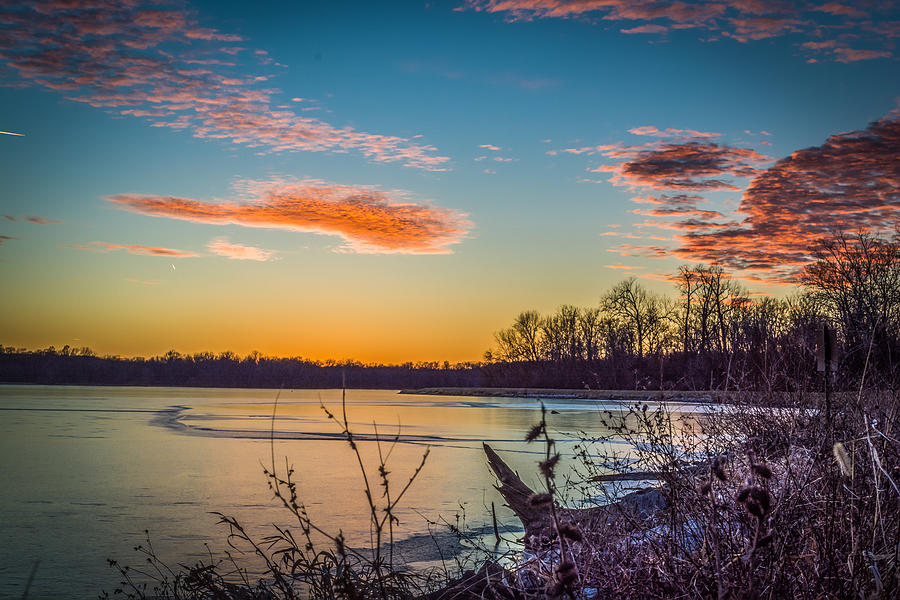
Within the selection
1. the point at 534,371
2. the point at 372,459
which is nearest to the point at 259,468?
the point at 372,459

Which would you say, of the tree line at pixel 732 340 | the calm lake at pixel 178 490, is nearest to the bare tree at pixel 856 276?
the tree line at pixel 732 340

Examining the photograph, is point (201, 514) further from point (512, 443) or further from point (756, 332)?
point (512, 443)

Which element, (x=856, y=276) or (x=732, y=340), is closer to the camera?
(x=732, y=340)

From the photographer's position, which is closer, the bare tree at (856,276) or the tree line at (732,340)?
the tree line at (732,340)

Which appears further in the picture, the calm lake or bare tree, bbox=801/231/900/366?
bare tree, bbox=801/231/900/366

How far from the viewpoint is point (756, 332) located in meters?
10.6

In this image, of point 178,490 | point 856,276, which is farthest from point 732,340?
point 856,276

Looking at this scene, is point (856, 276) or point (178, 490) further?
point (856, 276)

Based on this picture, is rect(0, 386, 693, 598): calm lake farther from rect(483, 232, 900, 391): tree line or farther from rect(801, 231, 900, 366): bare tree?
rect(801, 231, 900, 366): bare tree

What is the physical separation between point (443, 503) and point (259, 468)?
5.44m

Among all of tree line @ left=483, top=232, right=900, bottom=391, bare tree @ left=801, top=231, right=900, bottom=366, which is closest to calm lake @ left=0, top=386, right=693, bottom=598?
tree line @ left=483, top=232, right=900, bottom=391

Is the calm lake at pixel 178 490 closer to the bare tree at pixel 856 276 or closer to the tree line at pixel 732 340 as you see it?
the tree line at pixel 732 340

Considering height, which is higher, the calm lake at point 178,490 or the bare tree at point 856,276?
the bare tree at point 856,276

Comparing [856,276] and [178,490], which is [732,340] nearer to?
[178,490]
